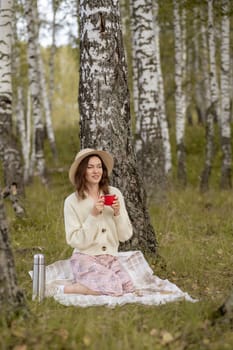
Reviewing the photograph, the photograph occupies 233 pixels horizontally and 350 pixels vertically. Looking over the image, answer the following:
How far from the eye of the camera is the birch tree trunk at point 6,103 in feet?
33.0

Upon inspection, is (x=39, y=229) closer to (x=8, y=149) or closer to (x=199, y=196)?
(x=8, y=149)

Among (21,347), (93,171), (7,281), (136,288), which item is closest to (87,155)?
(93,171)

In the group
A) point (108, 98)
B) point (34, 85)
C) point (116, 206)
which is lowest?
point (116, 206)

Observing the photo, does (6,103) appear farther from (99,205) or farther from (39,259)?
(39,259)

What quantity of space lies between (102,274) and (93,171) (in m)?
1.07

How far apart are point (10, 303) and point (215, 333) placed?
1.59 m

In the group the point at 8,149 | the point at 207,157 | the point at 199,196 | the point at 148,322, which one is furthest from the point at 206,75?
the point at 148,322

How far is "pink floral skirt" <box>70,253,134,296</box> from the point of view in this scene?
5.82 m

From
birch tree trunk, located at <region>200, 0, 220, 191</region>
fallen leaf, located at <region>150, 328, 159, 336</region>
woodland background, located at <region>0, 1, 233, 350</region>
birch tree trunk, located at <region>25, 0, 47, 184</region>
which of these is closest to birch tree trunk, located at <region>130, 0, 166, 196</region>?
woodland background, located at <region>0, 1, 233, 350</region>

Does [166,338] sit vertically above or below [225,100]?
below

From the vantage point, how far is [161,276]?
669 centimetres

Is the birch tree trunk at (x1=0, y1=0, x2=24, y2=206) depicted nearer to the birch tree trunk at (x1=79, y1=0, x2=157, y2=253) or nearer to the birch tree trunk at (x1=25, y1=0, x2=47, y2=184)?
the birch tree trunk at (x1=79, y1=0, x2=157, y2=253)

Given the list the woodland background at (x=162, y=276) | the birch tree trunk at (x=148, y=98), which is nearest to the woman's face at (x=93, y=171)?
the woodland background at (x=162, y=276)

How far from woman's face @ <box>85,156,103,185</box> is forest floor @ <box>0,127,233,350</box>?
129cm
